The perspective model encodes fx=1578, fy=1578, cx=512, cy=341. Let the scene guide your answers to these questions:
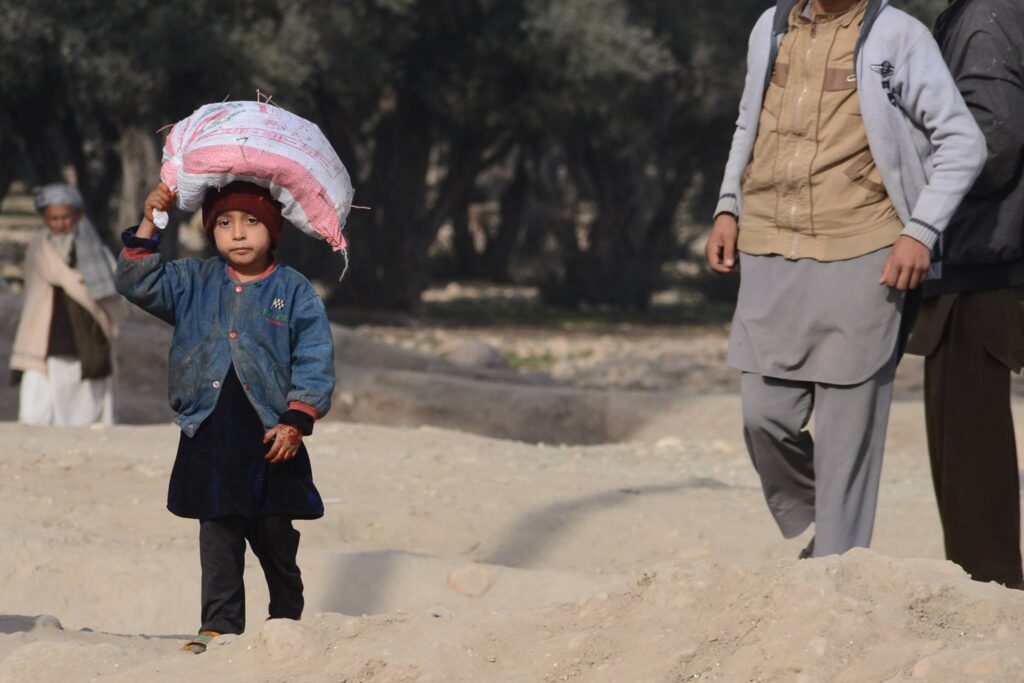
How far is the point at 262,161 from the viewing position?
3828mm

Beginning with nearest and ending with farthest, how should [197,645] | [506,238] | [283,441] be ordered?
[197,645], [283,441], [506,238]

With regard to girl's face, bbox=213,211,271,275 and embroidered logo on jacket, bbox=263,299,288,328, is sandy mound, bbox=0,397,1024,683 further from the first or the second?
girl's face, bbox=213,211,271,275

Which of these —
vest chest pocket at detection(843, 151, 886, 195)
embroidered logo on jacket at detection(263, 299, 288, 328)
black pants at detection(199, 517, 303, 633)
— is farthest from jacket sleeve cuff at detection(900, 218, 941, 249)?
black pants at detection(199, 517, 303, 633)

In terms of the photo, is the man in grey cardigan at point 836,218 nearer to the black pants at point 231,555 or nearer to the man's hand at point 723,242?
the man's hand at point 723,242

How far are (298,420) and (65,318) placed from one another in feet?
16.7

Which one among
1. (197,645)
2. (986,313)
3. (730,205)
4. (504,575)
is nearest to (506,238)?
(504,575)

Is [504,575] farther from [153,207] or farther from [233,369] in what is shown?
[153,207]

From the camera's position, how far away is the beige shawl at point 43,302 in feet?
27.5

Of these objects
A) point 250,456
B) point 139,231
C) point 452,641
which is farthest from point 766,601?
point 139,231

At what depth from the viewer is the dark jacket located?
14.7 feet

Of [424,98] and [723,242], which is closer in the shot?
[723,242]

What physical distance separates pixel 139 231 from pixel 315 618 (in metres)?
1.06

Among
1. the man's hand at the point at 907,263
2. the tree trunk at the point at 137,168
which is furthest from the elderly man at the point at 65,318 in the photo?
the tree trunk at the point at 137,168

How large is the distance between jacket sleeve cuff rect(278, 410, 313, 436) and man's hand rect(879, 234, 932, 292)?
1600 mm
